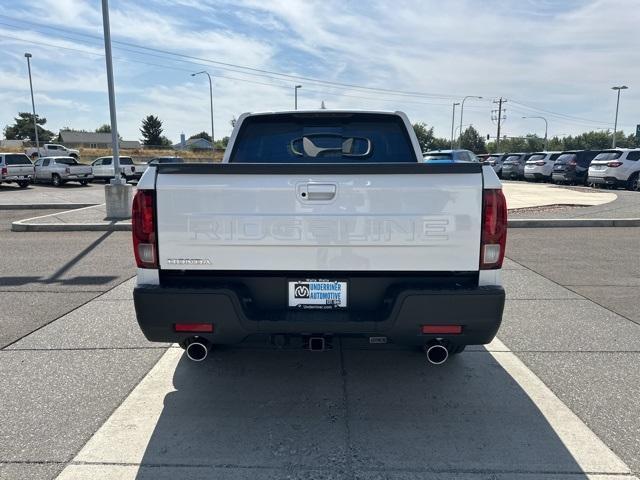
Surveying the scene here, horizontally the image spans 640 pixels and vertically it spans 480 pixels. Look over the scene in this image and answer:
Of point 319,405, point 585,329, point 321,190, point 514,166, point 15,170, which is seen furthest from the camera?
point 514,166

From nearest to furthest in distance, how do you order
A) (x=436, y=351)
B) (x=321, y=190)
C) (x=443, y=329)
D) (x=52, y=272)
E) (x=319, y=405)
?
(x=321, y=190) < (x=443, y=329) < (x=436, y=351) < (x=319, y=405) < (x=52, y=272)

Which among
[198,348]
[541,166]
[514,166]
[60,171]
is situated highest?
[541,166]

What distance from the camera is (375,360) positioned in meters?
4.23

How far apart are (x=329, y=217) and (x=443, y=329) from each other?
1.00 m

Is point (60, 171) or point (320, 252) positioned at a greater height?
point (320, 252)

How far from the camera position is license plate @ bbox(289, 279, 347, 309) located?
122 inches

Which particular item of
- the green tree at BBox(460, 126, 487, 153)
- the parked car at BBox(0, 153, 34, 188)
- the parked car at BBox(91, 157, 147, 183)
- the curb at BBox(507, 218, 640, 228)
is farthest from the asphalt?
the green tree at BBox(460, 126, 487, 153)

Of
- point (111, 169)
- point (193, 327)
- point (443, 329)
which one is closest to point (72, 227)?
point (193, 327)

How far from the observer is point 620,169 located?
20.6 meters

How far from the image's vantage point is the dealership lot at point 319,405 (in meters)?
2.78

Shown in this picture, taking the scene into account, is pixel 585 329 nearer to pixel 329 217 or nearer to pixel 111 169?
pixel 329 217

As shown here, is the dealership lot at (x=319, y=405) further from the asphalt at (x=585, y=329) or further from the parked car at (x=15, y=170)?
the parked car at (x=15, y=170)

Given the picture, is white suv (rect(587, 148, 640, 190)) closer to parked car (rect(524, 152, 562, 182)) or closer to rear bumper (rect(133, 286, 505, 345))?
parked car (rect(524, 152, 562, 182))

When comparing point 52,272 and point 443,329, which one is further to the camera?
point 52,272
